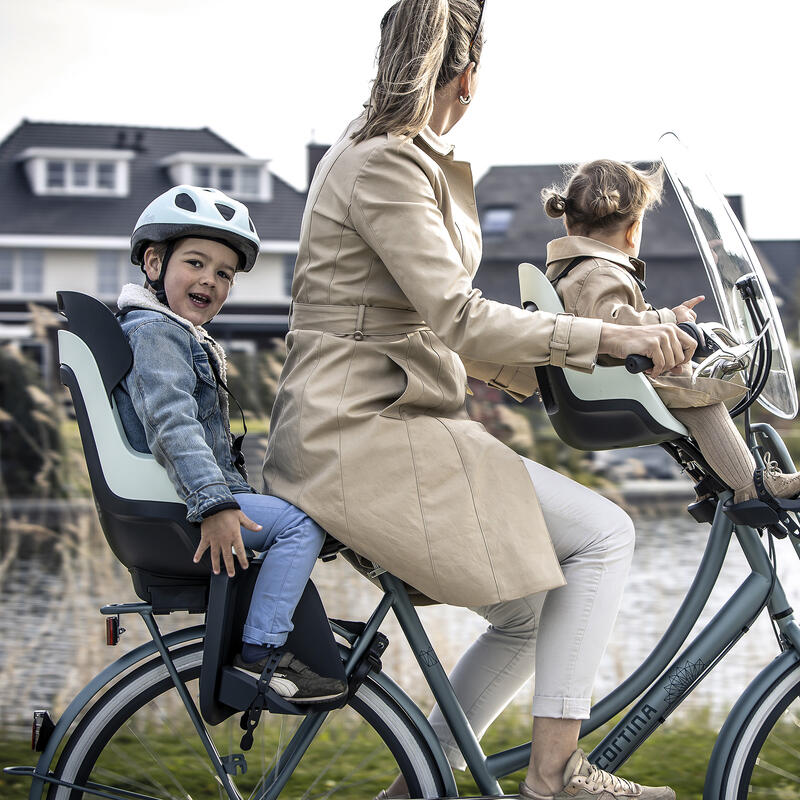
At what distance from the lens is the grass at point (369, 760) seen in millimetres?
2807

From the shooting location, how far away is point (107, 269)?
3288cm

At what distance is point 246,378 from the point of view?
5820 mm

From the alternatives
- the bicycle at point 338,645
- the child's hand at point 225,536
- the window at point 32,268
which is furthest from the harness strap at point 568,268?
the window at point 32,268

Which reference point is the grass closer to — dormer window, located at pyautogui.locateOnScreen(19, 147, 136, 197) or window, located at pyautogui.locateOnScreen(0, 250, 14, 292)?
window, located at pyautogui.locateOnScreen(0, 250, 14, 292)

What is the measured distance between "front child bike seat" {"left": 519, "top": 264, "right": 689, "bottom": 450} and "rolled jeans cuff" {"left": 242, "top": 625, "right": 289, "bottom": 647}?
74 cm

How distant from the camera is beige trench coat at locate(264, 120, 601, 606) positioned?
2059mm

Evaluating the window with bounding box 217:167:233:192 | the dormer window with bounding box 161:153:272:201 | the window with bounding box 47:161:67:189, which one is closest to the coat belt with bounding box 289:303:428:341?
the dormer window with bounding box 161:153:272:201

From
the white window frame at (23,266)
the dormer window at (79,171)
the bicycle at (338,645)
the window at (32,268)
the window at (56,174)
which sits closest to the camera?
the bicycle at (338,645)

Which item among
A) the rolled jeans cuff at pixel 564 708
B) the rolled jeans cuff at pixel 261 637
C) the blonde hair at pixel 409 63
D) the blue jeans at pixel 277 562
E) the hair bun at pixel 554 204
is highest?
the blonde hair at pixel 409 63

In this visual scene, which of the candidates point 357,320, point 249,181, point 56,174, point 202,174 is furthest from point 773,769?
point 56,174

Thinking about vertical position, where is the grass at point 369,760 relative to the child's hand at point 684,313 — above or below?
below

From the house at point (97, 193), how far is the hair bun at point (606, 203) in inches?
1164

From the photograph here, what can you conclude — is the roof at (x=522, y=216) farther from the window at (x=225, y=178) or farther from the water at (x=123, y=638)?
the water at (x=123, y=638)

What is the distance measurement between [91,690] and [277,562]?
0.48 metres
